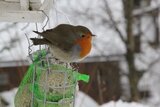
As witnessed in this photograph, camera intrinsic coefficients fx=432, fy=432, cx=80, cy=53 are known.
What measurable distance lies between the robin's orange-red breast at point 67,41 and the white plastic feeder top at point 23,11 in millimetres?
204

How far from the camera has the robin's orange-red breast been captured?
203 cm

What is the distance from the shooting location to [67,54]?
2055mm

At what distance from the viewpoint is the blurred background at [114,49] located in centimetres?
632


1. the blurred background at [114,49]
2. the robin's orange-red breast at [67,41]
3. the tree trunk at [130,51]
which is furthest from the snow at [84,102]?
the robin's orange-red breast at [67,41]

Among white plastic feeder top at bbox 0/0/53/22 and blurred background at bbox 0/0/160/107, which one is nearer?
white plastic feeder top at bbox 0/0/53/22

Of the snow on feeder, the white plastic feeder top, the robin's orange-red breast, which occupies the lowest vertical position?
the snow on feeder

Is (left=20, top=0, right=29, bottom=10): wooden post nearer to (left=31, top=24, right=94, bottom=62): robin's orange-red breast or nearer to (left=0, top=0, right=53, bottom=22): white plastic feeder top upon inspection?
(left=0, top=0, right=53, bottom=22): white plastic feeder top

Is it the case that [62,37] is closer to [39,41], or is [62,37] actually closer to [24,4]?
[39,41]

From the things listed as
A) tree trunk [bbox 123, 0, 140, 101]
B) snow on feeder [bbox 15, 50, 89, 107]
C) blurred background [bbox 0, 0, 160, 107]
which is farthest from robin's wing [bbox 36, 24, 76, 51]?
tree trunk [bbox 123, 0, 140, 101]

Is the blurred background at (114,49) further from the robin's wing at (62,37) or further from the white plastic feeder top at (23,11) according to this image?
the robin's wing at (62,37)

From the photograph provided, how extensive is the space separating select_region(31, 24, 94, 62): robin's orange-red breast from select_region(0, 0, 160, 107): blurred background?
2.74m

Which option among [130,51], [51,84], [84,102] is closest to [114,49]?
[130,51]

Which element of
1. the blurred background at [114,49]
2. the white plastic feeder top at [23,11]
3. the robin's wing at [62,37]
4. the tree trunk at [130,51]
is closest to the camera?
the robin's wing at [62,37]

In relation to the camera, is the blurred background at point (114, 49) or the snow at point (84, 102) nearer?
the snow at point (84, 102)
